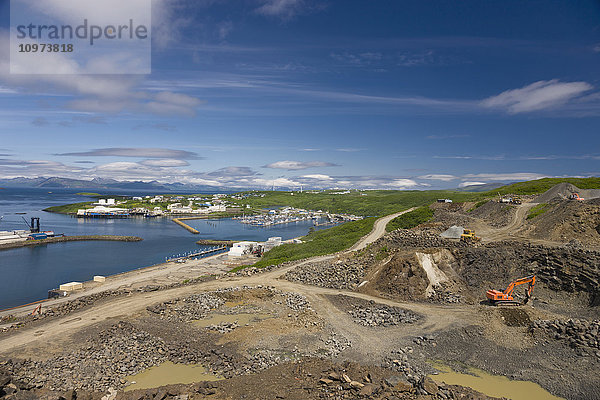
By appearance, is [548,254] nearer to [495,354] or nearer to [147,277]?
[495,354]

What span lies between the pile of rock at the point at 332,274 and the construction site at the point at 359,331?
0.15 meters

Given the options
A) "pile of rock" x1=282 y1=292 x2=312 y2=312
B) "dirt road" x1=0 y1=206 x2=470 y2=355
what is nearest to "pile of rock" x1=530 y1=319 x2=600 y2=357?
"dirt road" x1=0 y1=206 x2=470 y2=355

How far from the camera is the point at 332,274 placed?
3048 centimetres

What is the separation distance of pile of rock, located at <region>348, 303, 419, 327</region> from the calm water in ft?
121

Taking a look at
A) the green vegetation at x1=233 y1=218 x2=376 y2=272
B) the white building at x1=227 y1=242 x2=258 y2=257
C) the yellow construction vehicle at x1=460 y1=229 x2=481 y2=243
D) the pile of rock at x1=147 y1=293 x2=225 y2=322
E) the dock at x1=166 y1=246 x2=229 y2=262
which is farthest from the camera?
the dock at x1=166 y1=246 x2=229 y2=262

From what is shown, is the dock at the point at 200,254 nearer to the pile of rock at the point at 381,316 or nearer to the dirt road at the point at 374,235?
the dirt road at the point at 374,235

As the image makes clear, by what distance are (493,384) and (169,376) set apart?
1576 cm

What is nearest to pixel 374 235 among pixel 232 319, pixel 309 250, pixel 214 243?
pixel 309 250

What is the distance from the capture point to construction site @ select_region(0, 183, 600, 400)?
1489 cm

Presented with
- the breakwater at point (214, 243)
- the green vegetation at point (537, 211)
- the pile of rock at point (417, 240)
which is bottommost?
the breakwater at point (214, 243)

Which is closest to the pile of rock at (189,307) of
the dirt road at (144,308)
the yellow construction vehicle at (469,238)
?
the dirt road at (144,308)

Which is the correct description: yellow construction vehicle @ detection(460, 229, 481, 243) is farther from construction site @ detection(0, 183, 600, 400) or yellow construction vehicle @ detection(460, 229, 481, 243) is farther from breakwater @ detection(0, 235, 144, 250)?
breakwater @ detection(0, 235, 144, 250)

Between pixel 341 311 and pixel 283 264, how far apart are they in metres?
13.7

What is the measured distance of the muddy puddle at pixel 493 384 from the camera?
1465 centimetres
